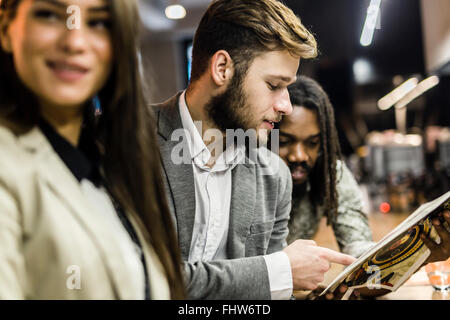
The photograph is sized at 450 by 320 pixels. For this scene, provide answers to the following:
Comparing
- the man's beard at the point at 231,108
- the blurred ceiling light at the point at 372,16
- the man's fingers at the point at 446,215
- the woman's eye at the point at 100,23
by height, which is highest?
the blurred ceiling light at the point at 372,16

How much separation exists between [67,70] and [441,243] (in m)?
0.89

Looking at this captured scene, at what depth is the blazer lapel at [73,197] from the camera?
24.9 inches

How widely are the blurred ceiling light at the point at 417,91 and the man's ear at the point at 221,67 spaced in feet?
2.01

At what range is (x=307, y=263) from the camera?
3.04ft

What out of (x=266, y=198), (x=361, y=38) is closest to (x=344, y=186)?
(x=266, y=198)

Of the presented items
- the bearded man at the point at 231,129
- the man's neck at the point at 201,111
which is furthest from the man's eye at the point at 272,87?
the man's neck at the point at 201,111

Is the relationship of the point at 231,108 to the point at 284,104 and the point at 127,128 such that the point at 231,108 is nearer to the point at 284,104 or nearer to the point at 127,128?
the point at 284,104

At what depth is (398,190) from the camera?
2.26 meters

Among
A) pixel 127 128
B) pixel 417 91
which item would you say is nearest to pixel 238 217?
→ pixel 127 128

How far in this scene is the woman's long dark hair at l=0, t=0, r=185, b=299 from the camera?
2.15ft

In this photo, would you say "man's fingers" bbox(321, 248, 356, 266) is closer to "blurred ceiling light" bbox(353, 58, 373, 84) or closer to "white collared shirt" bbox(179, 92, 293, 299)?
"white collared shirt" bbox(179, 92, 293, 299)

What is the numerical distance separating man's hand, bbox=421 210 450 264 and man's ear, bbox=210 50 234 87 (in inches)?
22.9

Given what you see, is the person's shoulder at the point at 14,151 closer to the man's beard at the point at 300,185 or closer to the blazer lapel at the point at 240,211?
the blazer lapel at the point at 240,211
